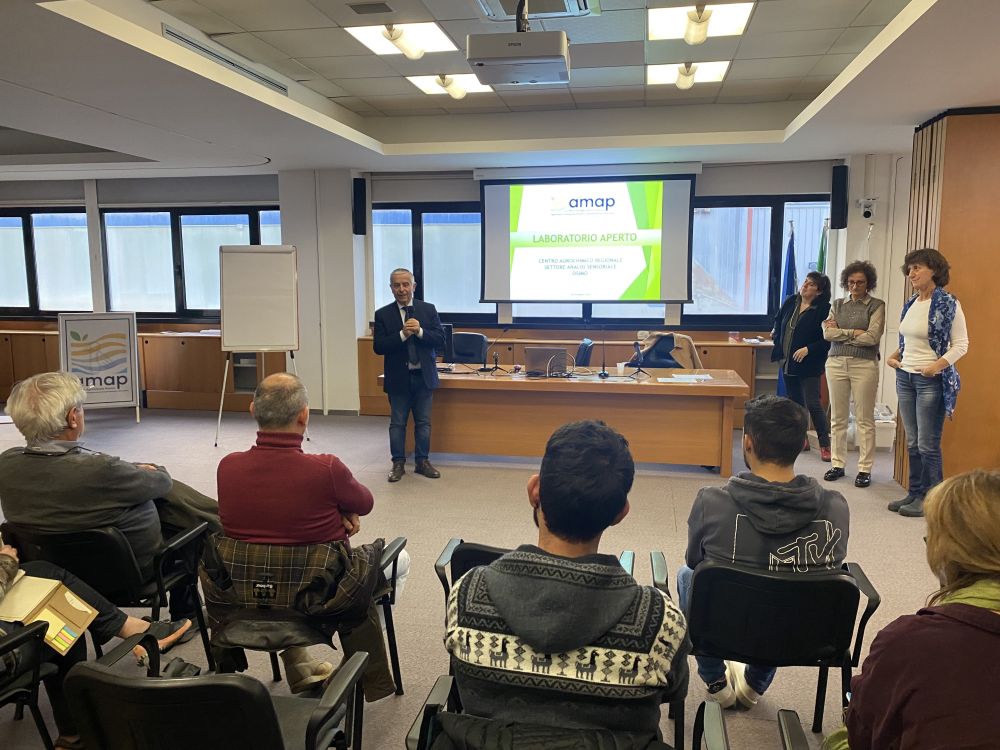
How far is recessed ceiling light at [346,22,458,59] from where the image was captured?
4.73 meters

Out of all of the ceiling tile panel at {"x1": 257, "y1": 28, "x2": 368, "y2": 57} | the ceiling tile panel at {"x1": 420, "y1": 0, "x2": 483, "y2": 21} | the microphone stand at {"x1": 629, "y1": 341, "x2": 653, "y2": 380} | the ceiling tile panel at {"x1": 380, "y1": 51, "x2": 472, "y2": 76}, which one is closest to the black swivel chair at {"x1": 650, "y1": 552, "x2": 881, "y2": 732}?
the microphone stand at {"x1": 629, "y1": 341, "x2": 653, "y2": 380}

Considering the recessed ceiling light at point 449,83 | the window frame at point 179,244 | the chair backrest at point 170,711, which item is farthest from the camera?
the window frame at point 179,244

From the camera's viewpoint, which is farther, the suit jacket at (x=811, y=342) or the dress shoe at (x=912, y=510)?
the suit jacket at (x=811, y=342)

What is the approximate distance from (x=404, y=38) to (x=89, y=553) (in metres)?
3.95

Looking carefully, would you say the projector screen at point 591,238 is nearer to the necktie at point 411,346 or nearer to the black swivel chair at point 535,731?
the necktie at point 411,346

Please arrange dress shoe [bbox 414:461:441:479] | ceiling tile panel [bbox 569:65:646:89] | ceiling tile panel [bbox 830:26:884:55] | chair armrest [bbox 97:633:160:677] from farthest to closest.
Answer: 1. ceiling tile panel [bbox 569:65:646:89]
2. dress shoe [bbox 414:461:441:479]
3. ceiling tile panel [bbox 830:26:884:55]
4. chair armrest [bbox 97:633:160:677]

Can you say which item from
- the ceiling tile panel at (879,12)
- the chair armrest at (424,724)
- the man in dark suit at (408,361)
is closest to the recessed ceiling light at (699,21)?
the ceiling tile panel at (879,12)

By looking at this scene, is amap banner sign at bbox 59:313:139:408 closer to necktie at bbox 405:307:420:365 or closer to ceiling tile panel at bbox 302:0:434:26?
necktie at bbox 405:307:420:365

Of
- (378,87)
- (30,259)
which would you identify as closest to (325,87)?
(378,87)

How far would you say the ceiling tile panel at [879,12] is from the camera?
168 inches

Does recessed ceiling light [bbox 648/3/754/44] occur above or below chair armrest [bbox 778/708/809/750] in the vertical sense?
above

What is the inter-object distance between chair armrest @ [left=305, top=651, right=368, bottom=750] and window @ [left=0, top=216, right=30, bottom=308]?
913cm

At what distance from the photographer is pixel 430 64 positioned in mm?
5527

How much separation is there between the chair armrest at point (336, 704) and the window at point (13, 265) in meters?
9.13
